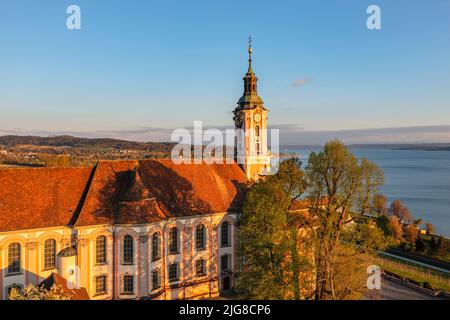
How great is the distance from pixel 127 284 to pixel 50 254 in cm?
595

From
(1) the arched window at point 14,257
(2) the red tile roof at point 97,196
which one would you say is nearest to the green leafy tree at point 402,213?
(2) the red tile roof at point 97,196

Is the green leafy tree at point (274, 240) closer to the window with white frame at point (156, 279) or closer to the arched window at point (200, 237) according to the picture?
the arched window at point (200, 237)

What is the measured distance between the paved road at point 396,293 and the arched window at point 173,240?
18367 mm

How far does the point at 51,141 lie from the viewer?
16662cm

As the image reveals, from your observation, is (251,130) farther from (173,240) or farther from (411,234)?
(411,234)

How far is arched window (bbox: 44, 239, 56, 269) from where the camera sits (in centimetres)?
2464

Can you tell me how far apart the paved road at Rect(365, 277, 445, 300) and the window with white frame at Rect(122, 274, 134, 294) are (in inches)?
834

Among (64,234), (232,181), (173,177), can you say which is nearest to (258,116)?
(232,181)

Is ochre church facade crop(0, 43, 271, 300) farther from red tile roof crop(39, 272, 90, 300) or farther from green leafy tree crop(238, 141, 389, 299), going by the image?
green leafy tree crop(238, 141, 389, 299)

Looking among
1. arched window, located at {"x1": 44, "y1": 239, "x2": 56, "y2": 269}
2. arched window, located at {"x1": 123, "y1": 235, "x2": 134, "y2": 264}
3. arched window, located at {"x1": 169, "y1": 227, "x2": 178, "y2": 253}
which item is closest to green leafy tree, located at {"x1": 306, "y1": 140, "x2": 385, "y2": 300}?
arched window, located at {"x1": 169, "y1": 227, "x2": 178, "y2": 253}

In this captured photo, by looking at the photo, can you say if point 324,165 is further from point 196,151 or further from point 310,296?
point 196,151

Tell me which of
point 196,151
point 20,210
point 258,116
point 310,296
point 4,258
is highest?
point 258,116
